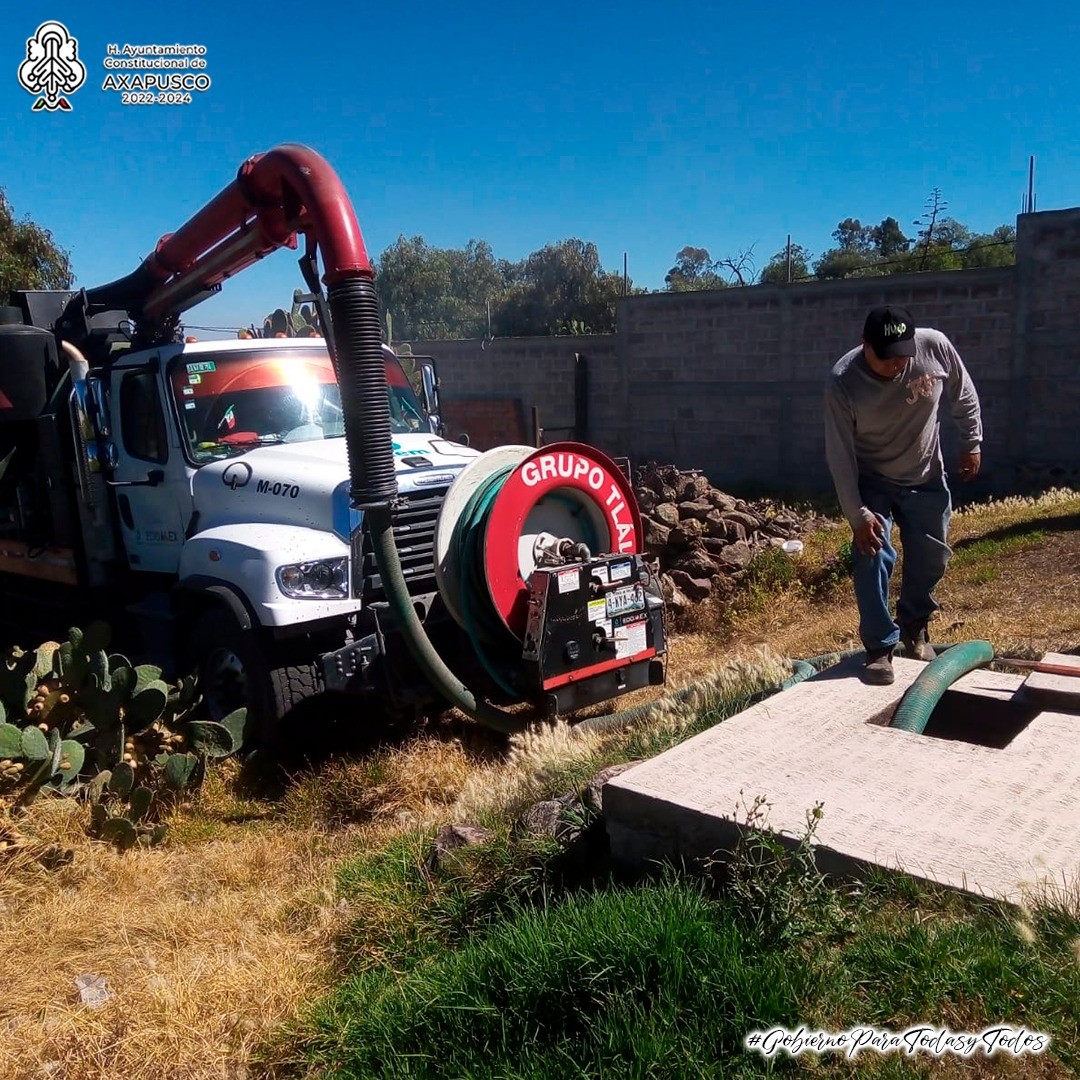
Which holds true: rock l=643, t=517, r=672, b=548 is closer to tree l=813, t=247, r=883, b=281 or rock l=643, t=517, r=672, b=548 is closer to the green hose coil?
the green hose coil

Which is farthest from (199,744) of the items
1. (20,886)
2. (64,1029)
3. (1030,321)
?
(1030,321)

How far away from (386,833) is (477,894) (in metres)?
1.18

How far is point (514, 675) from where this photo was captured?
5270 mm

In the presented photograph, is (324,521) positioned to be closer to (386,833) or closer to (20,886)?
(386,833)

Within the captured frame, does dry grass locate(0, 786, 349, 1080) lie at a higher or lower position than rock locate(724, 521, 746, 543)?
lower

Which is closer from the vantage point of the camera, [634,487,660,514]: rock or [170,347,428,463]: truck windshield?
[170,347,428,463]: truck windshield

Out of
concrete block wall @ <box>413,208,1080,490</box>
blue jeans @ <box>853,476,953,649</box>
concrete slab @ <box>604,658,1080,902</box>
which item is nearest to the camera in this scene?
concrete slab @ <box>604,658,1080,902</box>

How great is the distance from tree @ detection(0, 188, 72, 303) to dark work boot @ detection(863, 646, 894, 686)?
15.4 metres

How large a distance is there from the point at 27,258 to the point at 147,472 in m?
12.6

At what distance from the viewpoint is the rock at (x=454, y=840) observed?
3672 mm

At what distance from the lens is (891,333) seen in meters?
4.16

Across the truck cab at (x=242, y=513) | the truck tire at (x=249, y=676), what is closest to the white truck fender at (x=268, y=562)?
the truck cab at (x=242, y=513)

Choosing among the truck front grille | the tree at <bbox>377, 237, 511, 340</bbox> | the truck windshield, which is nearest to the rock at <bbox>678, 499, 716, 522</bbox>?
the truck windshield

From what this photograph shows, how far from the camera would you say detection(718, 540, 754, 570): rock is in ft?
28.8
